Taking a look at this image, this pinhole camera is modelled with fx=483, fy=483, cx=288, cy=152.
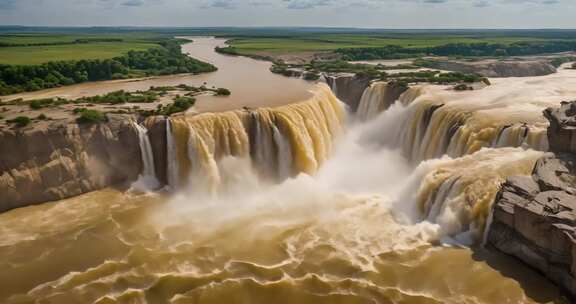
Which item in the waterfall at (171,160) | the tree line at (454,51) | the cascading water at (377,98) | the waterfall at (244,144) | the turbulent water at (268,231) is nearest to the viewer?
the turbulent water at (268,231)

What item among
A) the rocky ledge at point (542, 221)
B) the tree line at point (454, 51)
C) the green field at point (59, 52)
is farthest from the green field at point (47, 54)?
the rocky ledge at point (542, 221)

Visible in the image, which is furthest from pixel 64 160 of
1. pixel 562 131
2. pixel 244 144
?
pixel 562 131

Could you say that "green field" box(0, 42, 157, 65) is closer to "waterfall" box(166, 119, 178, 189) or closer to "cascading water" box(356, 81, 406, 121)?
"waterfall" box(166, 119, 178, 189)

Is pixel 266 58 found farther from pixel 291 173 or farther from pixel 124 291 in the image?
pixel 124 291

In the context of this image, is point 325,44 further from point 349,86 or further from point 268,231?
point 268,231

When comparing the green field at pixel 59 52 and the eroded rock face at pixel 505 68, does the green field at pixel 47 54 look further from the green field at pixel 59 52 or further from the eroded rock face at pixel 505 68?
the eroded rock face at pixel 505 68

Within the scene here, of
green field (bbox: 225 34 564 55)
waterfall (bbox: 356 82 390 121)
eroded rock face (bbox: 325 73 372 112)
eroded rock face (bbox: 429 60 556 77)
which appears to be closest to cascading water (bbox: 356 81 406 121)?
waterfall (bbox: 356 82 390 121)
